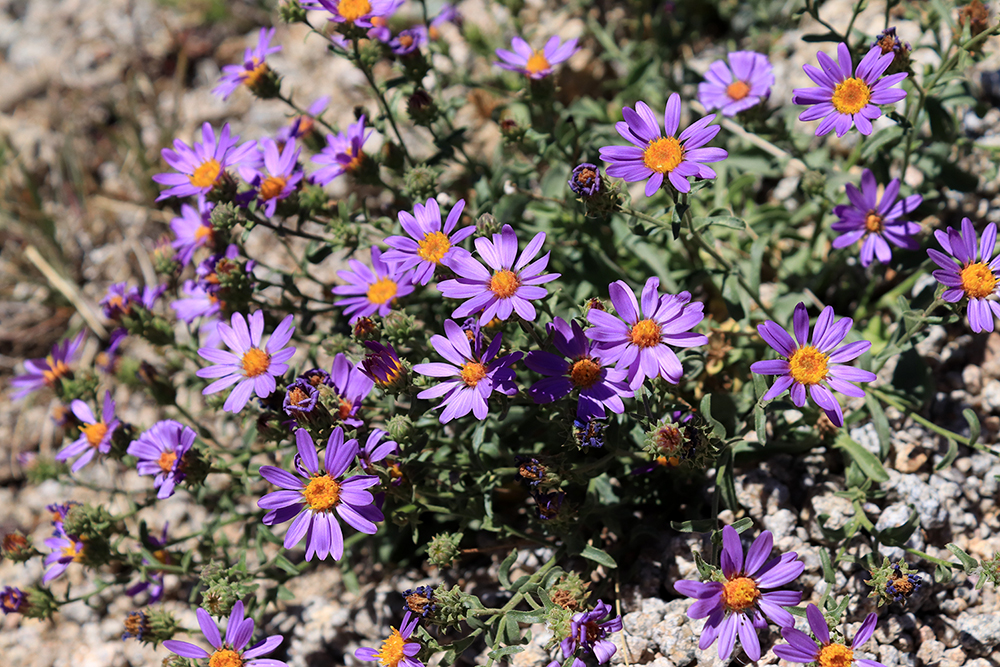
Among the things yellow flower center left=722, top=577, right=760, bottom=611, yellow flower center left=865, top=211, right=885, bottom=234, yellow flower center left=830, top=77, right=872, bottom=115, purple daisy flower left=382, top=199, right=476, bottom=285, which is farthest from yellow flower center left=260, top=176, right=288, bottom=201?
yellow flower center left=865, top=211, right=885, bottom=234

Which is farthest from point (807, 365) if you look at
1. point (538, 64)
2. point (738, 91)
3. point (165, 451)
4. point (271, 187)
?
point (165, 451)

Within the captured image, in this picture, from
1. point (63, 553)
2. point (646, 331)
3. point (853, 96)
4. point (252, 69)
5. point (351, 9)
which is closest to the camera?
point (646, 331)

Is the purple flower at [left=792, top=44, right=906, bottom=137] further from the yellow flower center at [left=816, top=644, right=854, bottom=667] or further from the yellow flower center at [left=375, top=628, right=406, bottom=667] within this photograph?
the yellow flower center at [left=375, top=628, right=406, bottom=667]

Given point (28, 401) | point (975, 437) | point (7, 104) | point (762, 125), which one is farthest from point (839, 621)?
point (7, 104)

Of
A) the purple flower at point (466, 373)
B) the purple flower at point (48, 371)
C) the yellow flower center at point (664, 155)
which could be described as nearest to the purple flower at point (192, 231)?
the purple flower at point (48, 371)

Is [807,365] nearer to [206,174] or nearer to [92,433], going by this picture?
[206,174]

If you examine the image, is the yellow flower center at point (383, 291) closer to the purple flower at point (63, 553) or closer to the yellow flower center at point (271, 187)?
the yellow flower center at point (271, 187)
